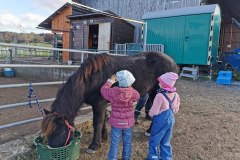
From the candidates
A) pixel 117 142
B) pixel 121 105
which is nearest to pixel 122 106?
pixel 121 105

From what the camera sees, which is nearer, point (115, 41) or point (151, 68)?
point (151, 68)

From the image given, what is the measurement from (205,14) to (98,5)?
11270 millimetres

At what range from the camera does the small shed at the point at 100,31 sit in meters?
13.8

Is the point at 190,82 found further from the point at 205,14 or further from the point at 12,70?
the point at 12,70

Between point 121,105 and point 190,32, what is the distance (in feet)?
25.9

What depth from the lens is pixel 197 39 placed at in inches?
367

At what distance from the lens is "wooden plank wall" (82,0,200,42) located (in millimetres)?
13405

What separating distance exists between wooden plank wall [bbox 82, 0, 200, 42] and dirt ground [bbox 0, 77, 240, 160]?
7.74m

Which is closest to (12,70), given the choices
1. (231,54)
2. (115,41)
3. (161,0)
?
(115,41)

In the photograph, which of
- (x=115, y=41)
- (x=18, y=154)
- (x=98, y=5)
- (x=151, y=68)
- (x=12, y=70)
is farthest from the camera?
(x=98, y=5)

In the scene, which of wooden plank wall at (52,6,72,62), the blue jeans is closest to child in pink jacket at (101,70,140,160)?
the blue jeans

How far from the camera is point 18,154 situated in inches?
114

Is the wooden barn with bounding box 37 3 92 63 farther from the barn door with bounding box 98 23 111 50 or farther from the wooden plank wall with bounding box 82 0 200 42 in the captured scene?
the barn door with bounding box 98 23 111 50

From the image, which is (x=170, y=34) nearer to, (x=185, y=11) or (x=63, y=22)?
(x=185, y=11)
